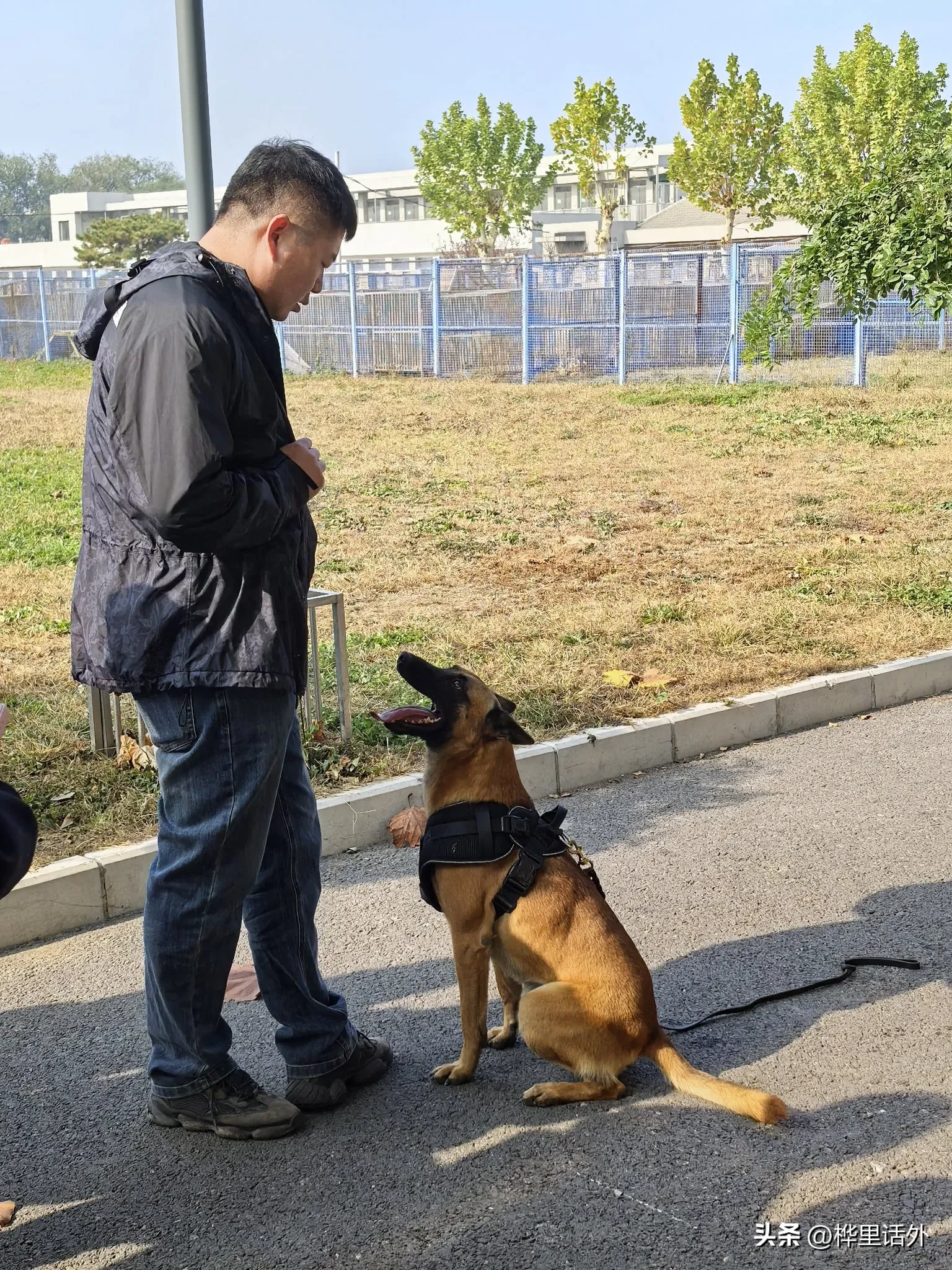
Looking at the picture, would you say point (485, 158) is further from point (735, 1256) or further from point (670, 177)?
point (735, 1256)

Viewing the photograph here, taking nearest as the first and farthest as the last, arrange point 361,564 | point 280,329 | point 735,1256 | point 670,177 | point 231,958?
point 735,1256 < point 231,958 < point 361,564 < point 280,329 < point 670,177

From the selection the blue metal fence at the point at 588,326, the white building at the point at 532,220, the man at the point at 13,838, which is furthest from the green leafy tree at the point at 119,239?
the man at the point at 13,838

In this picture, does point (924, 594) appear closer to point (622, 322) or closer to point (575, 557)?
point (575, 557)

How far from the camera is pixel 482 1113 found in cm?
332

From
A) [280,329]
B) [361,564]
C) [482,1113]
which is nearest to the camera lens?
[482,1113]

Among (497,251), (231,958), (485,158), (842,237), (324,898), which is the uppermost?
(485,158)

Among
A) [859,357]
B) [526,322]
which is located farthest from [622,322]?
[859,357]

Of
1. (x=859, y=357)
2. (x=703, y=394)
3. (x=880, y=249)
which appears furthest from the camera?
(x=859, y=357)

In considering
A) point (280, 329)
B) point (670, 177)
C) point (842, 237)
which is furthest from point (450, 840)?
point (670, 177)

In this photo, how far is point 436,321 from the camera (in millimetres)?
26078

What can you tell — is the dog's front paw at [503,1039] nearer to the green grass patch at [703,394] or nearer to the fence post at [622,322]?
the green grass patch at [703,394]

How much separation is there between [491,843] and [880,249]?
4.64 m

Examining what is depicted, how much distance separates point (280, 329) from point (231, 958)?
1034 inches

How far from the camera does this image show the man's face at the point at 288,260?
284cm
